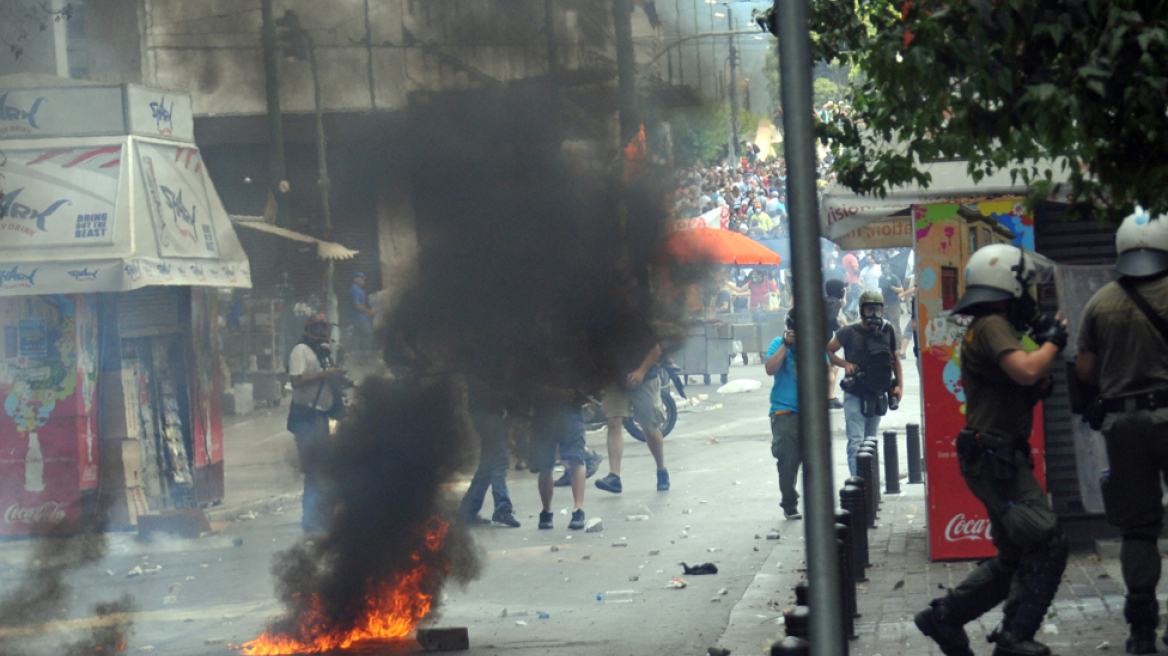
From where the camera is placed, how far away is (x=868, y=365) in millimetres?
9820

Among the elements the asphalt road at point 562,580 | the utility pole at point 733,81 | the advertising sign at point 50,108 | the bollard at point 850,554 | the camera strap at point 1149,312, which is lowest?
the asphalt road at point 562,580

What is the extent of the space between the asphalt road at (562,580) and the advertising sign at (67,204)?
229 centimetres

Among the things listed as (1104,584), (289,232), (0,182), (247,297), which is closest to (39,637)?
(289,232)

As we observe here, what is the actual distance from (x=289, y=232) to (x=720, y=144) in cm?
310

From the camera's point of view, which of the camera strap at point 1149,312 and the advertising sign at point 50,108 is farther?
the advertising sign at point 50,108

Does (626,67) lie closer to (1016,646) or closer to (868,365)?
(868,365)

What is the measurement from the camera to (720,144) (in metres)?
9.23

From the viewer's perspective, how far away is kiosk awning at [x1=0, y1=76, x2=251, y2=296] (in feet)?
30.5

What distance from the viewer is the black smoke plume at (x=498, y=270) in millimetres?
7691

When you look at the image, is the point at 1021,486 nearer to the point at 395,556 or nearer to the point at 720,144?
the point at 395,556

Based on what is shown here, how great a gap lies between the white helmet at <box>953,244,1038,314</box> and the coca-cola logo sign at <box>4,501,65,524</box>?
293 inches

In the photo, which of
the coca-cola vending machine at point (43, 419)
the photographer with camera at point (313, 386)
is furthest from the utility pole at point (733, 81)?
the coca-cola vending machine at point (43, 419)

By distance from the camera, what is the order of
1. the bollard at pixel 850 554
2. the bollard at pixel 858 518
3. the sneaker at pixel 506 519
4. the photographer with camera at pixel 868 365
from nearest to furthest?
1. the bollard at pixel 850 554
2. the bollard at pixel 858 518
3. the photographer with camera at pixel 868 365
4. the sneaker at pixel 506 519

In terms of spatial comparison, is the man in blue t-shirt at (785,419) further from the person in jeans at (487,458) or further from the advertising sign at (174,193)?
the advertising sign at (174,193)
